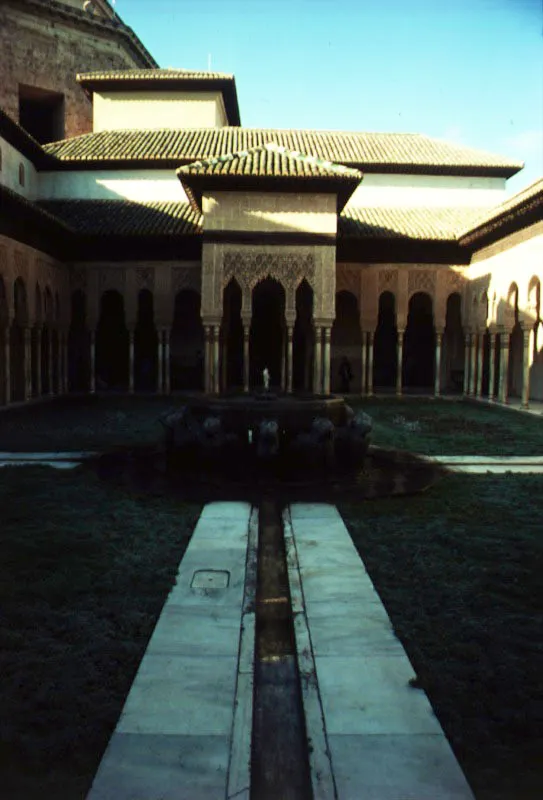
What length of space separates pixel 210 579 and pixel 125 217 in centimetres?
1949

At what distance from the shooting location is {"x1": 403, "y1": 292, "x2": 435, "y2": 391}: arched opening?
25266 mm

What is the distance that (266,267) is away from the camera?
18.6 m

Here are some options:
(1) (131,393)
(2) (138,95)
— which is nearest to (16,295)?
(1) (131,393)

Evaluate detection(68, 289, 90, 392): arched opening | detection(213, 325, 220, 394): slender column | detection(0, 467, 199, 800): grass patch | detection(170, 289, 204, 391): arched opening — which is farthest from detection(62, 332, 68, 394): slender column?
detection(0, 467, 199, 800): grass patch

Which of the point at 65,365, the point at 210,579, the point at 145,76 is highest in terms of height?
the point at 145,76

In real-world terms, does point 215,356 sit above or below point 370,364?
above

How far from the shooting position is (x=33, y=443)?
35.0ft

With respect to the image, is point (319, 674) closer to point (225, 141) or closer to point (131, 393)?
point (131, 393)

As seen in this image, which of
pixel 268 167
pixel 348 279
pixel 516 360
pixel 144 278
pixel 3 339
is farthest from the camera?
pixel 516 360

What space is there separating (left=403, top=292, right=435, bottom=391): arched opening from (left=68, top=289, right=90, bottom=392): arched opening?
12.0 metres

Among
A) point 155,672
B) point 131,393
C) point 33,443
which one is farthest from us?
point 131,393

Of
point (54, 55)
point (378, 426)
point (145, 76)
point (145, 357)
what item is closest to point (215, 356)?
point (378, 426)

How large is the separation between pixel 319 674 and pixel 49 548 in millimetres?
2710

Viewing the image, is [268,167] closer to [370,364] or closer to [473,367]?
[370,364]
